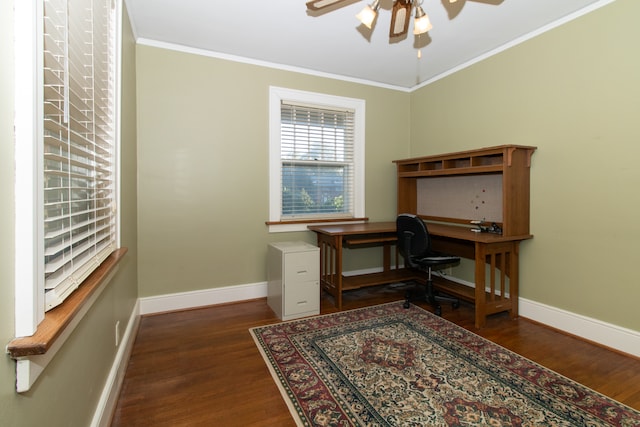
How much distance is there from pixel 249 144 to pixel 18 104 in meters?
2.66

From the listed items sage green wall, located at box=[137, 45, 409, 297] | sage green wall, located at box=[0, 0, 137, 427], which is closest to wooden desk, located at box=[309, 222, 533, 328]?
sage green wall, located at box=[137, 45, 409, 297]

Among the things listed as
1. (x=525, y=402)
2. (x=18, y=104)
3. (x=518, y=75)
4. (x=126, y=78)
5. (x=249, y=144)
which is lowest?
(x=525, y=402)

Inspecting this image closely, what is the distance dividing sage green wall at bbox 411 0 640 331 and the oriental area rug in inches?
36.4

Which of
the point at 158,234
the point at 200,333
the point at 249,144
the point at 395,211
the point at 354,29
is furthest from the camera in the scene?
the point at 395,211

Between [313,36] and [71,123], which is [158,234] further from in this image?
[313,36]

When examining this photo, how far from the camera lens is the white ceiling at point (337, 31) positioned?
251 centimetres

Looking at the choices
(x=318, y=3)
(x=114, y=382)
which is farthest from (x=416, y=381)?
(x=318, y=3)

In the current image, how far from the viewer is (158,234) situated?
3.08 metres

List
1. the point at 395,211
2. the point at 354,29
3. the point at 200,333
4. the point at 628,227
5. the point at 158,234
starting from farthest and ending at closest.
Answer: the point at 395,211 → the point at 158,234 → the point at 354,29 → the point at 200,333 → the point at 628,227

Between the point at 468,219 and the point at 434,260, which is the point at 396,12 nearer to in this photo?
the point at 434,260

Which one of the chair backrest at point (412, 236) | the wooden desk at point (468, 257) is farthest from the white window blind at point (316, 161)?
the chair backrest at point (412, 236)

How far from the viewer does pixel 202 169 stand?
3225 mm

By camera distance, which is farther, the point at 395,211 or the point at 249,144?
the point at 395,211

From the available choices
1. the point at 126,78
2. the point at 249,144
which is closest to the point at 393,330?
the point at 249,144
